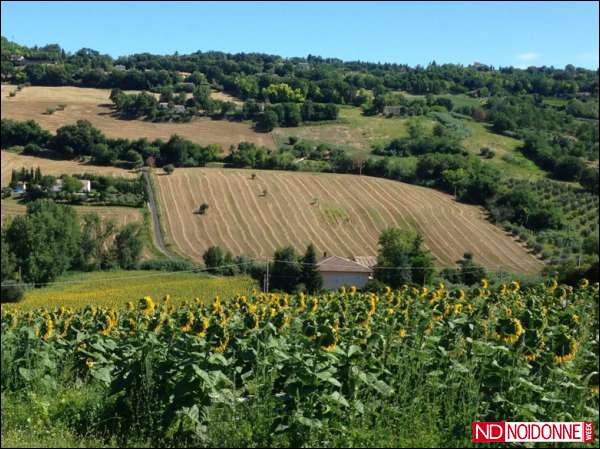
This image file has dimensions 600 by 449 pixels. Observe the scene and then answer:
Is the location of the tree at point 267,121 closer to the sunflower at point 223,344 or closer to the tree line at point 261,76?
the tree line at point 261,76

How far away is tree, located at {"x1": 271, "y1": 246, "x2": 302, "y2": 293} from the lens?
1571 inches

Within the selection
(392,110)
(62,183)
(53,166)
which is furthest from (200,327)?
(392,110)

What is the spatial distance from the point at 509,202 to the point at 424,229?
1063 centimetres

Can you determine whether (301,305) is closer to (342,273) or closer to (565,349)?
(565,349)

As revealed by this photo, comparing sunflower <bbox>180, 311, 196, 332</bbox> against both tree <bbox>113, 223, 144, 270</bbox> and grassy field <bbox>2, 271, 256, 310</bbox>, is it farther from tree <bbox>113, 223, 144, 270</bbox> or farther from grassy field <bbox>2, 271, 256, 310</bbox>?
tree <bbox>113, 223, 144, 270</bbox>

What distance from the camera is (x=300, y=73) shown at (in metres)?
124

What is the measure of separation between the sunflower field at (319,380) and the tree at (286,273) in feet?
106

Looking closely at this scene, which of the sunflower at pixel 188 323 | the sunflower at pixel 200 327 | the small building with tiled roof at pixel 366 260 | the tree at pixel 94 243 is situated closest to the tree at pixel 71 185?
the tree at pixel 94 243

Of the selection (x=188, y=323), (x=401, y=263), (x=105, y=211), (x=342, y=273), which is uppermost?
(x=188, y=323)

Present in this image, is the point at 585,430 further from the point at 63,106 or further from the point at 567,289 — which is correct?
the point at 63,106

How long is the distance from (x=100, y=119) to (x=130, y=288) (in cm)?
5099

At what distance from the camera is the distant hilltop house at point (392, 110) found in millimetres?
101250

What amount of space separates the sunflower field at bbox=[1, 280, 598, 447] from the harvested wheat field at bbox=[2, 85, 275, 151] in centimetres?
7201

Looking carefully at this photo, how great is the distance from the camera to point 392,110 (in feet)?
334
